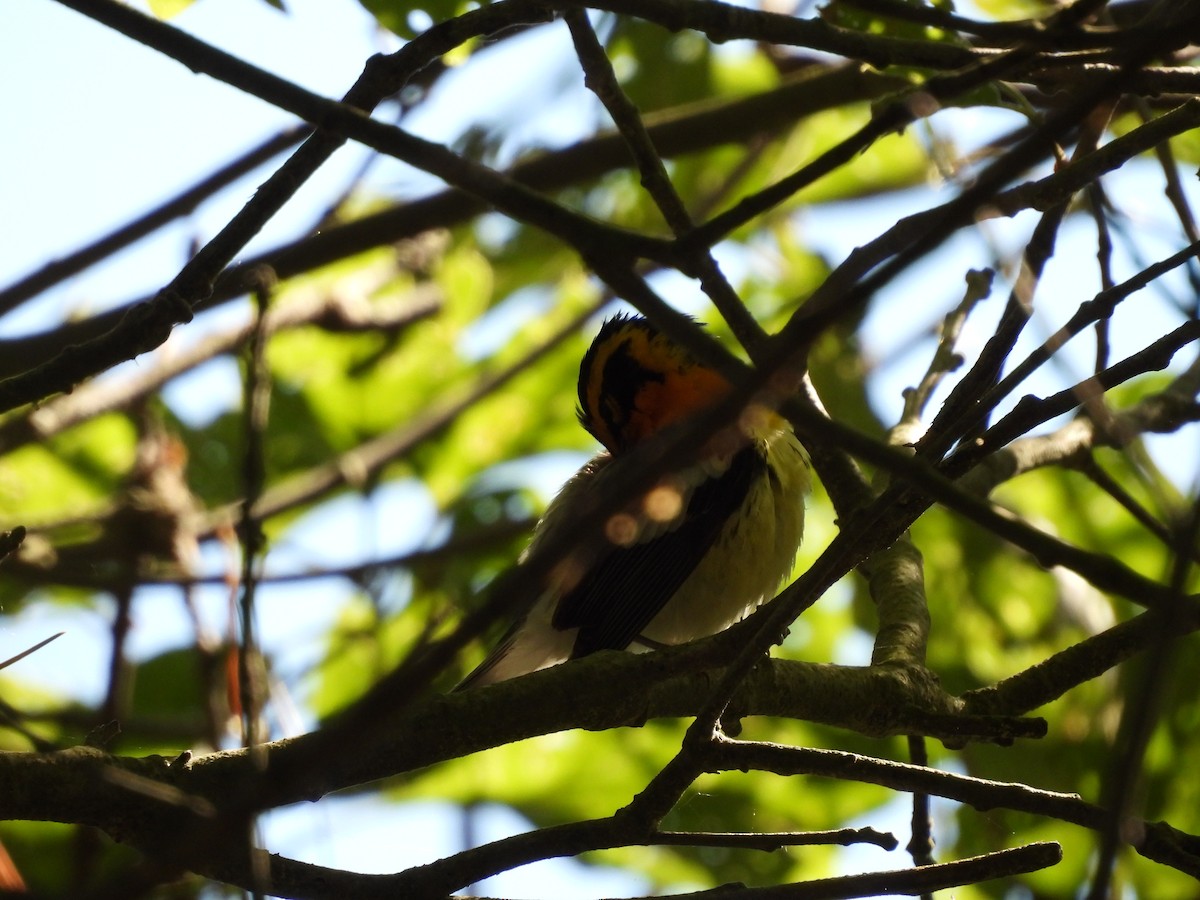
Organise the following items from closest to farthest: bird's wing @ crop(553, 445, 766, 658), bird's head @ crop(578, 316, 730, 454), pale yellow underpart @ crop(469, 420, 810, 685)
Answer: bird's wing @ crop(553, 445, 766, 658)
pale yellow underpart @ crop(469, 420, 810, 685)
bird's head @ crop(578, 316, 730, 454)

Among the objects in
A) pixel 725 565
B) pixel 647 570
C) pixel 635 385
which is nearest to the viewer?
pixel 647 570

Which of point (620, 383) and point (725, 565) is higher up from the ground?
point (620, 383)

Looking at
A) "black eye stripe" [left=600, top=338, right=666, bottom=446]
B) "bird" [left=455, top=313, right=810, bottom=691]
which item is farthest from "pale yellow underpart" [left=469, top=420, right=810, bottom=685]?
"black eye stripe" [left=600, top=338, right=666, bottom=446]

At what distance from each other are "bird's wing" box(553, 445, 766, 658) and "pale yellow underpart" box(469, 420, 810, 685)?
38 mm

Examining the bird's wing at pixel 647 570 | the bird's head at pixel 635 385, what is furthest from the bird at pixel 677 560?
the bird's head at pixel 635 385

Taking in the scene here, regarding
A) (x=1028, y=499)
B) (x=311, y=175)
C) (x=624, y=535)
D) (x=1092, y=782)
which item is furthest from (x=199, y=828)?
(x=1028, y=499)

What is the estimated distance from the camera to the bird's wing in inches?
174

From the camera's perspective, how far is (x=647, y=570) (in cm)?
445

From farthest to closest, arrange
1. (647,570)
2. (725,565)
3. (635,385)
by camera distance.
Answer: (635,385) → (725,565) → (647,570)

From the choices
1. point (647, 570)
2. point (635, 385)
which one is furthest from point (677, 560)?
point (635, 385)

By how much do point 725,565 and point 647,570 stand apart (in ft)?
1.03

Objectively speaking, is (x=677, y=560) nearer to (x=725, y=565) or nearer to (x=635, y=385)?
(x=725, y=565)

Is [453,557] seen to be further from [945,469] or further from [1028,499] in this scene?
[945,469]

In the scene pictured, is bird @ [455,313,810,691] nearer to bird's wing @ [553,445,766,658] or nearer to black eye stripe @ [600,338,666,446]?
bird's wing @ [553,445,766,658]
